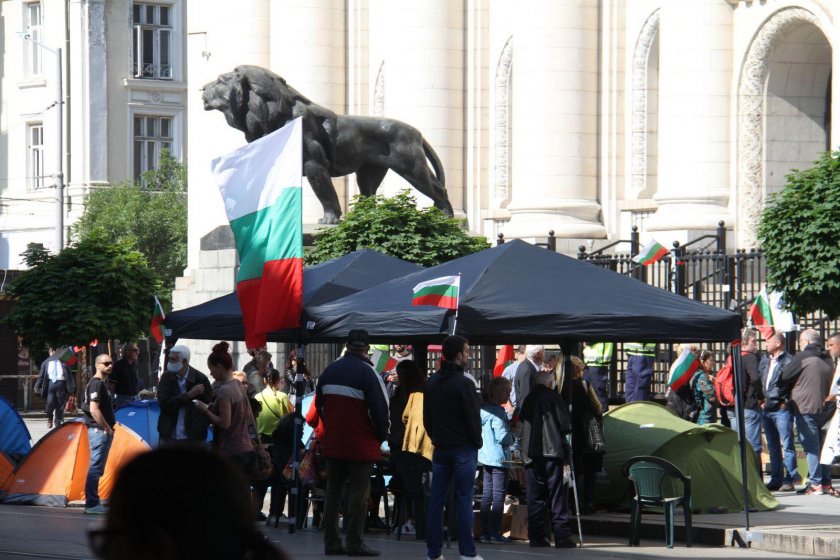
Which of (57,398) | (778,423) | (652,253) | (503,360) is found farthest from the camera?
(57,398)

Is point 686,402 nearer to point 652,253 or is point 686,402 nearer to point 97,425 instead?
point 652,253

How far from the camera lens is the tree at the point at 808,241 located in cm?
1908

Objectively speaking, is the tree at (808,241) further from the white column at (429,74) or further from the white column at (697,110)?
the white column at (429,74)

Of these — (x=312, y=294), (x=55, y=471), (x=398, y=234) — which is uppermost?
(x=398, y=234)

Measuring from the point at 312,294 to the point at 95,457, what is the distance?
9.06 ft

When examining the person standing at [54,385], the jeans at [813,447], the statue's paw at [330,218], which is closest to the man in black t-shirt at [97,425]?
the jeans at [813,447]

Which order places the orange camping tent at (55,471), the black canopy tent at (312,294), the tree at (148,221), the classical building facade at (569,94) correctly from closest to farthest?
the black canopy tent at (312,294), the orange camping tent at (55,471), the classical building facade at (569,94), the tree at (148,221)

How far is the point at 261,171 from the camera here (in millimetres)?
13984

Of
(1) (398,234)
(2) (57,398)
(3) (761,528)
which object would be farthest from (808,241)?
(2) (57,398)

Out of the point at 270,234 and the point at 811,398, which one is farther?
the point at 811,398

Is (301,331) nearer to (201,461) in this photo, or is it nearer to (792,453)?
(792,453)

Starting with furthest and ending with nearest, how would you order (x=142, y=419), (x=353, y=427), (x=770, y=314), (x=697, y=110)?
(x=697, y=110) → (x=770, y=314) → (x=142, y=419) → (x=353, y=427)

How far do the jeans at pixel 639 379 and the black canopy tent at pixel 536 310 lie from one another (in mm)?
7187

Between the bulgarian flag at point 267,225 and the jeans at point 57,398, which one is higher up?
the bulgarian flag at point 267,225
